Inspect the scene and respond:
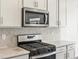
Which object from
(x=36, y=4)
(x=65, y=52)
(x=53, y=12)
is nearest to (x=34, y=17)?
(x=36, y=4)

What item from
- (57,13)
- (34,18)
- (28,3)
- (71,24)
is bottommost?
(71,24)

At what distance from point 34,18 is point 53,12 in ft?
2.32

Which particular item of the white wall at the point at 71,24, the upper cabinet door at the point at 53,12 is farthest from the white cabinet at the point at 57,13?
the white wall at the point at 71,24

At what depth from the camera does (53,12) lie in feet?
10.1

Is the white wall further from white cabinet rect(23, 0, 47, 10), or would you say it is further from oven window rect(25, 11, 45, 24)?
oven window rect(25, 11, 45, 24)

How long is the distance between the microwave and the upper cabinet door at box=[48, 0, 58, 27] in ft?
0.56

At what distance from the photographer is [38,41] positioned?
9.99 feet

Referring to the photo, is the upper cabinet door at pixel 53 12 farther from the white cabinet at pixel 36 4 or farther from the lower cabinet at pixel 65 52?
the lower cabinet at pixel 65 52

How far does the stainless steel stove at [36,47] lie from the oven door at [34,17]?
38cm

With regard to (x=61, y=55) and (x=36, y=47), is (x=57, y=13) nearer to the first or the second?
(x=61, y=55)

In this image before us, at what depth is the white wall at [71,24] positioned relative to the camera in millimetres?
3756

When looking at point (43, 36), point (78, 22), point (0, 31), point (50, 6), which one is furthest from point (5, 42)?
point (78, 22)

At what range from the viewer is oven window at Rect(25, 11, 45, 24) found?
8.10 feet

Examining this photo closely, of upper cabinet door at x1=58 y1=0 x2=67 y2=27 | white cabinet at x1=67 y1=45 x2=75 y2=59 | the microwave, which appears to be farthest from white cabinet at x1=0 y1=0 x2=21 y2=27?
white cabinet at x1=67 y1=45 x2=75 y2=59
